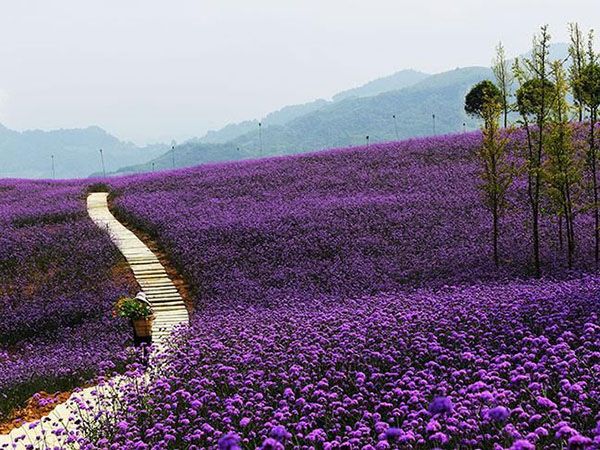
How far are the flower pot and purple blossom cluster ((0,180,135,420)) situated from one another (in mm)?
646

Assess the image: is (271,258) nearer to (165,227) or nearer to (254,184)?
(165,227)

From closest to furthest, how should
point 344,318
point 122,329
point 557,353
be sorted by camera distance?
1. point 557,353
2. point 344,318
3. point 122,329

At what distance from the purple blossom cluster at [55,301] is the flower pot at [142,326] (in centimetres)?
65

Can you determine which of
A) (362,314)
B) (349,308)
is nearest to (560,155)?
(349,308)

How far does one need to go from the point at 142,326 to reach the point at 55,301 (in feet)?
25.7

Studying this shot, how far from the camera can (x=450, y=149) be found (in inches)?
1409

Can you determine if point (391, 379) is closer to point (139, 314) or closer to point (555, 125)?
point (139, 314)

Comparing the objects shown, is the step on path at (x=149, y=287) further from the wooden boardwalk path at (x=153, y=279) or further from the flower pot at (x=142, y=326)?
the flower pot at (x=142, y=326)

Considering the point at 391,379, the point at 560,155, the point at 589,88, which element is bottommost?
the point at 391,379

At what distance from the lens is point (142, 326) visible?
1354 cm

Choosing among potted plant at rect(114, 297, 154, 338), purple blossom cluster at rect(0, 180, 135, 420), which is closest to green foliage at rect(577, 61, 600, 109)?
potted plant at rect(114, 297, 154, 338)

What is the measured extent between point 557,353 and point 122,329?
38.0 ft

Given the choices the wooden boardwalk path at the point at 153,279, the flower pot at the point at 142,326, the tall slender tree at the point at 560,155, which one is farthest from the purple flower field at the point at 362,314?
the tall slender tree at the point at 560,155

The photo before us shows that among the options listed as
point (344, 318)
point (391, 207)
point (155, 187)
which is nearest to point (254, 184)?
point (155, 187)
